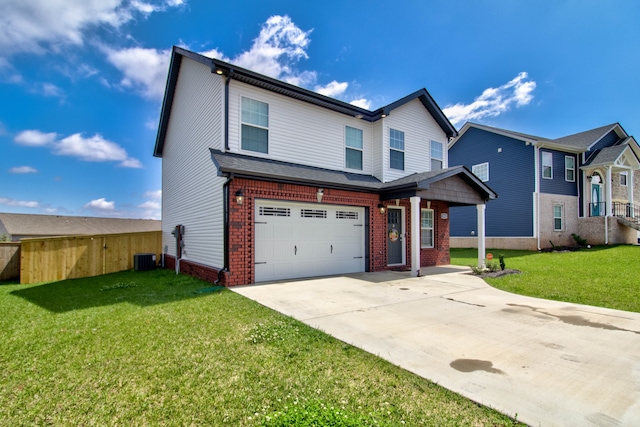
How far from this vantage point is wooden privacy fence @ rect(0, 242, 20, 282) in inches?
434

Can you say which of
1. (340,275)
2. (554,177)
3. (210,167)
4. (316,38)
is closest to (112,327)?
(210,167)

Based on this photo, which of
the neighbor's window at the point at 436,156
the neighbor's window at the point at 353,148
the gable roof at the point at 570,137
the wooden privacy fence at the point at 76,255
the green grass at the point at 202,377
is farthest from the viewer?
the gable roof at the point at 570,137

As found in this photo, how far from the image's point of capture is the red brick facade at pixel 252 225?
7844 mm

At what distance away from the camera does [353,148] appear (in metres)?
11.4

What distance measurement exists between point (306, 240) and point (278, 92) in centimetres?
479

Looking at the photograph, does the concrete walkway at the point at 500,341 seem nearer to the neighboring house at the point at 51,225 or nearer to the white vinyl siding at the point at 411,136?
the white vinyl siding at the point at 411,136

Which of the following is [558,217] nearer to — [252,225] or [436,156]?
[436,156]

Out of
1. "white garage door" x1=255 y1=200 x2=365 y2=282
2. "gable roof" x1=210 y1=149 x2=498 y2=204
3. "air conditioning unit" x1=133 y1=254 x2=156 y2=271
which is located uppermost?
"gable roof" x1=210 y1=149 x2=498 y2=204

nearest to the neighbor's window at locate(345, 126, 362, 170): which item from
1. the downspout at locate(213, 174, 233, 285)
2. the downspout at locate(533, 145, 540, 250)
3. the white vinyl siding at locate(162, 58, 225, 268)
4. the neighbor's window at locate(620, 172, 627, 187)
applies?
the white vinyl siding at locate(162, 58, 225, 268)

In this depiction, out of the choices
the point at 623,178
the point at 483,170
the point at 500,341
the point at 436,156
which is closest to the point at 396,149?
the point at 436,156

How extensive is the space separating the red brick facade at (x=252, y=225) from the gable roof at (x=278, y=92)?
311 centimetres

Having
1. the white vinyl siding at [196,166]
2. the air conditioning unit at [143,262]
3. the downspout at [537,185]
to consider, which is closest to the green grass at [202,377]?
the white vinyl siding at [196,166]

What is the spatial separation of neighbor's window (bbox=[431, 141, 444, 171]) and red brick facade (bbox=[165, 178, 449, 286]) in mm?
1882

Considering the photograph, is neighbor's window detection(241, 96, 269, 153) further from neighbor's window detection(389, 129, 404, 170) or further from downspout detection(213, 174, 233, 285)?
neighbor's window detection(389, 129, 404, 170)
